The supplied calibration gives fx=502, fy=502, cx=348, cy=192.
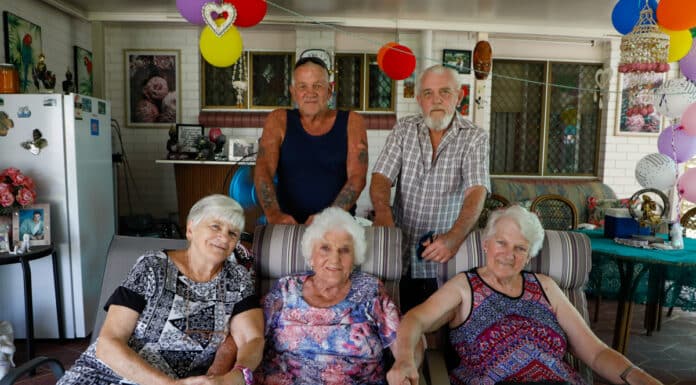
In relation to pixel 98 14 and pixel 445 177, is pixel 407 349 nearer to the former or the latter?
pixel 445 177

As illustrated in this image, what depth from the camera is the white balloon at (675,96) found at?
3777 millimetres

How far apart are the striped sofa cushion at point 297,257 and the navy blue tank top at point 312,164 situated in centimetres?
39

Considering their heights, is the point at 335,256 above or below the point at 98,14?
below

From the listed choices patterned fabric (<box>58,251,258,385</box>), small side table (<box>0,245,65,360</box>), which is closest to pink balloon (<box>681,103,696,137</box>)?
patterned fabric (<box>58,251,258,385</box>)

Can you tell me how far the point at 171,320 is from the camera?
1729 mm

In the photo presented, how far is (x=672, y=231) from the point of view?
9.61 ft

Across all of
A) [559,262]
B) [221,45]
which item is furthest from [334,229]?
[221,45]

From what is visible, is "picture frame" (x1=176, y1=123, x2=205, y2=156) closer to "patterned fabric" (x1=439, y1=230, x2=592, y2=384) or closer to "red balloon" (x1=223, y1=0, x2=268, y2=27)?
"red balloon" (x1=223, y1=0, x2=268, y2=27)

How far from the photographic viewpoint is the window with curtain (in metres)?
7.03

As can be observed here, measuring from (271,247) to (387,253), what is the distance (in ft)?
1.52

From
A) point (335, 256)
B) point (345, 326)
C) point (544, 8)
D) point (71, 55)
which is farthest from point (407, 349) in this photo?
point (71, 55)

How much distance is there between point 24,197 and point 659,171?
4.44 meters

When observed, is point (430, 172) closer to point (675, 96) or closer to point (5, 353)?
point (5, 353)

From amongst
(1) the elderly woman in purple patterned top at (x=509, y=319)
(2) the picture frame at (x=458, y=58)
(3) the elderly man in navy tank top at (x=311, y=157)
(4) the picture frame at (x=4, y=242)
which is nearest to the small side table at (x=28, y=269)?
(4) the picture frame at (x=4, y=242)
